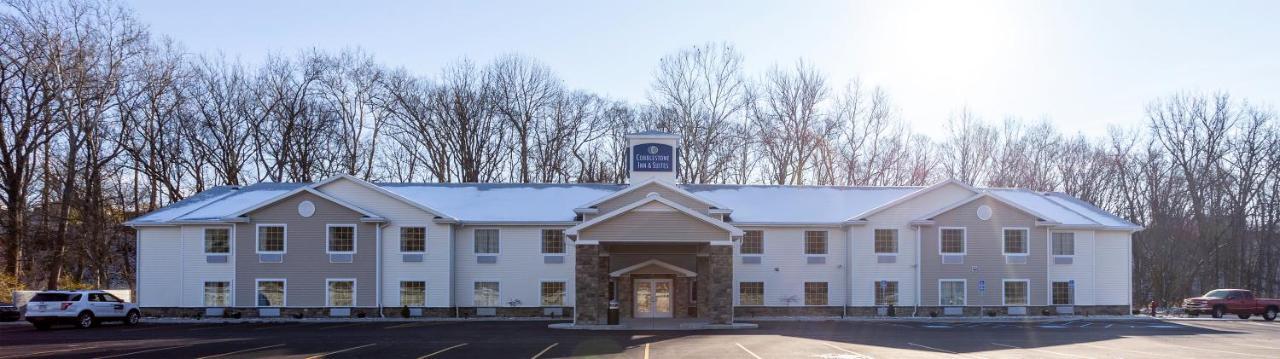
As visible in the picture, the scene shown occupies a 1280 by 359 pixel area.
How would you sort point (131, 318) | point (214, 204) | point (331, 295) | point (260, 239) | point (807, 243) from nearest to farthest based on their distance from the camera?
point (131, 318) < point (260, 239) < point (331, 295) < point (807, 243) < point (214, 204)

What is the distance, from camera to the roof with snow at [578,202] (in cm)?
4384

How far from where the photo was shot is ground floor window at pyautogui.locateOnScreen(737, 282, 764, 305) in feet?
143

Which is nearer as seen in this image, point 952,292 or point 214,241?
point 214,241

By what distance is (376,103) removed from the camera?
210 feet

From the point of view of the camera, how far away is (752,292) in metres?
43.8

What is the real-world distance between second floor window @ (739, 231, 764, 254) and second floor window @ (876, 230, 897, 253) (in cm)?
479

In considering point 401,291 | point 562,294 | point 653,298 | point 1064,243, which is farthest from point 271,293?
point 1064,243

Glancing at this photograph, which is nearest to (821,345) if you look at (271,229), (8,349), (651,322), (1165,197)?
(651,322)

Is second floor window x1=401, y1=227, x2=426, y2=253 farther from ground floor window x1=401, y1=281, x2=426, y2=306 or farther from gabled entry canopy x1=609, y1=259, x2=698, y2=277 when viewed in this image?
gabled entry canopy x1=609, y1=259, x2=698, y2=277

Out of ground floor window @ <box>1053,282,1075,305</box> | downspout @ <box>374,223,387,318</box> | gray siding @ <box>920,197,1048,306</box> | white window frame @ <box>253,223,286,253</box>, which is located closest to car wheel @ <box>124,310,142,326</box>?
white window frame @ <box>253,223,286,253</box>

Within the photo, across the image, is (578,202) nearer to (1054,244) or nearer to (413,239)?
(413,239)

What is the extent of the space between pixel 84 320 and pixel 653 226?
65.1ft

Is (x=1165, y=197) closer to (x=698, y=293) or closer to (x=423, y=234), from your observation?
(x=698, y=293)

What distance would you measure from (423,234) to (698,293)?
37.3 ft
